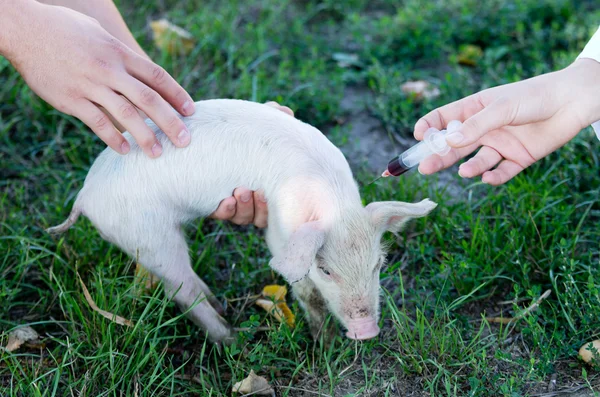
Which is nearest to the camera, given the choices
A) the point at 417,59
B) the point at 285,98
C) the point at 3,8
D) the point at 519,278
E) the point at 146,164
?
the point at 3,8

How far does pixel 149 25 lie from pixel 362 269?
124 inches

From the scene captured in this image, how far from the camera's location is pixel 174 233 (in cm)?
285

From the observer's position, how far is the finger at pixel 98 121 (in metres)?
2.60

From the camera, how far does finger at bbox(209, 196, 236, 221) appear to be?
2865 millimetres

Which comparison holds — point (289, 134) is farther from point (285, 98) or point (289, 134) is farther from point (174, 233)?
point (285, 98)

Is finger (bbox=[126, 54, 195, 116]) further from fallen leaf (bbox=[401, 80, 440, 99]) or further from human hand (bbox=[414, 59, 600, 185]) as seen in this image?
fallen leaf (bbox=[401, 80, 440, 99])

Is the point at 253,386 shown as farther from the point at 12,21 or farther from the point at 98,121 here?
the point at 12,21

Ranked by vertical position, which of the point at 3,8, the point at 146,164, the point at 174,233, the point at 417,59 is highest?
the point at 3,8

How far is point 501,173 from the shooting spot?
2.84 metres

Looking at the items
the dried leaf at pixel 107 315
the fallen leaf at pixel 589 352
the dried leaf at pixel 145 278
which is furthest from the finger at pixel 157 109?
the fallen leaf at pixel 589 352

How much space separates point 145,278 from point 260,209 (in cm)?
58

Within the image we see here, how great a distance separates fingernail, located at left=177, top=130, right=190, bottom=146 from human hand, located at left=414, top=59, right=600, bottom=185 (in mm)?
910

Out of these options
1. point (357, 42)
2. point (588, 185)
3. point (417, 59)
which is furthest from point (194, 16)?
point (588, 185)

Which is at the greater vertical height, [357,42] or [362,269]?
[362,269]
